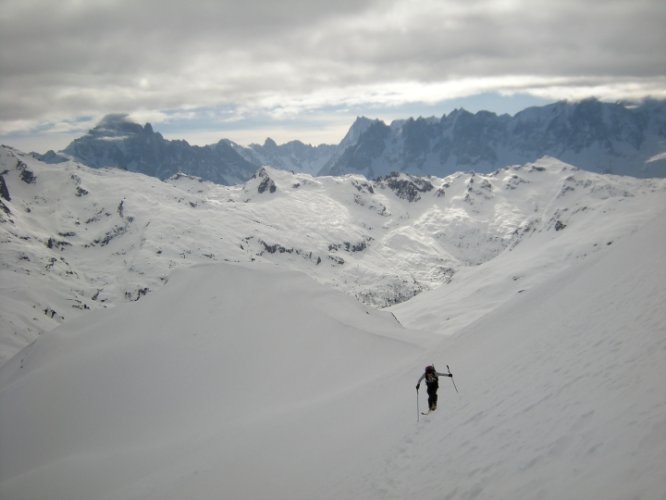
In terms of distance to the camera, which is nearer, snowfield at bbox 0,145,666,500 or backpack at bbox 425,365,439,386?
snowfield at bbox 0,145,666,500

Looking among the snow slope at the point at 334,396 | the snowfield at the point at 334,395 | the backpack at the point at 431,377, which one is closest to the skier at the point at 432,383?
the backpack at the point at 431,377

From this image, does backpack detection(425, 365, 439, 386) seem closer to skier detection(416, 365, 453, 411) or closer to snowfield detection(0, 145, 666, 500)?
skier detection(416, 365, 453, 411)

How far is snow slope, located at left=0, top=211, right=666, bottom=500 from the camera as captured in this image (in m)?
12.2

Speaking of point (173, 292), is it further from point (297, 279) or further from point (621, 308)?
point (621, 308)

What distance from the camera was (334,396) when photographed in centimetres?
3198

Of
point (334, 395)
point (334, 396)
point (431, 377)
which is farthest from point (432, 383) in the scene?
point (334, 395)

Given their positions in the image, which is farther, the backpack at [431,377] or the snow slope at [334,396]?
the backpack at [431,377]

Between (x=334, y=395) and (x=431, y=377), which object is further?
(x=334, y=395)

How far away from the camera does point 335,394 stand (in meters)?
32.8

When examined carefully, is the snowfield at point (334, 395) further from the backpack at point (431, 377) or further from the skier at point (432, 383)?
the backpack at point (431, 377)

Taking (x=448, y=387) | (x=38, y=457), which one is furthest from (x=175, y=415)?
(x=448, y=387)

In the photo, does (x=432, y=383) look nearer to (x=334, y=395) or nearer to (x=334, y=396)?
(x=334, y=396)

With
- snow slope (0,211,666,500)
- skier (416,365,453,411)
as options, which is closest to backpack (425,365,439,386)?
skier (416,365,453,411)

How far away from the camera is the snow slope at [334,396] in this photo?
→ 12.2 meters
